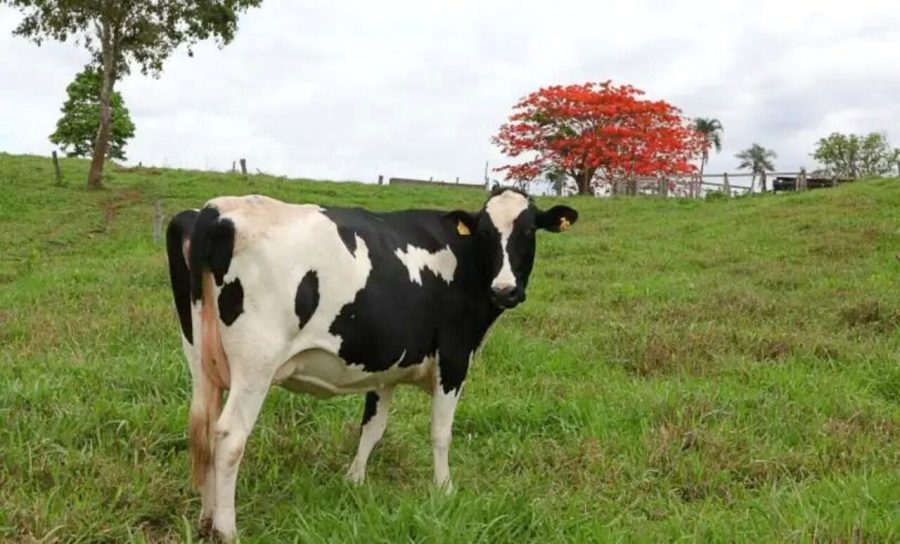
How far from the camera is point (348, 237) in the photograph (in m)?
4.70

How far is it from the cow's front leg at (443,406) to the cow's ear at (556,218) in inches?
42.0

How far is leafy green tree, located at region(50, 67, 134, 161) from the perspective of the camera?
50.1m

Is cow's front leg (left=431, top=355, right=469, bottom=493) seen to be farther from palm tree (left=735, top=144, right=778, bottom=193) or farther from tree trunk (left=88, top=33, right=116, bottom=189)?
palm tree (left=735, top=144, right=778, bottom=193)

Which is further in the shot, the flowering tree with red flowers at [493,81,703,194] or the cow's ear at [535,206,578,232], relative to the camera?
the flowering tree with red flowers at [493,81,703,194]

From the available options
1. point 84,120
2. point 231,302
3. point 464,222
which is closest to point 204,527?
point 231,302

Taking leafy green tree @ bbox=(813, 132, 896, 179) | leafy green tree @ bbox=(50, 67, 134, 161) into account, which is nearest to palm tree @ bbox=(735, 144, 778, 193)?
leafy green tree @ bbox=(813, 132, 896, 179)

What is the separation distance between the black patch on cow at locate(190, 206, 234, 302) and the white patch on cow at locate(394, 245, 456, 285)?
40.3 inches

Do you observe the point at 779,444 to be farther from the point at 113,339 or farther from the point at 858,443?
the point at 113,339

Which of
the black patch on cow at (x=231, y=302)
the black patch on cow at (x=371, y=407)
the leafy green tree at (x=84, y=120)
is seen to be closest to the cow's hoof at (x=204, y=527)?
the black patch on cow at (x=231, y=302)

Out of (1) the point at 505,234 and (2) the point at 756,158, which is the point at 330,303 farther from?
(2) the point at 756,158

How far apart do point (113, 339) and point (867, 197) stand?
2026 centimetres

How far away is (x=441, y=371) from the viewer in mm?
5180

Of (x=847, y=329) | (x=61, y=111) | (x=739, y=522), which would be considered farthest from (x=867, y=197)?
(x=61, y=111)

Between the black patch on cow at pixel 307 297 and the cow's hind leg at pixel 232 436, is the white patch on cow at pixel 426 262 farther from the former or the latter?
the cow's hind leg at pixel 232 436
